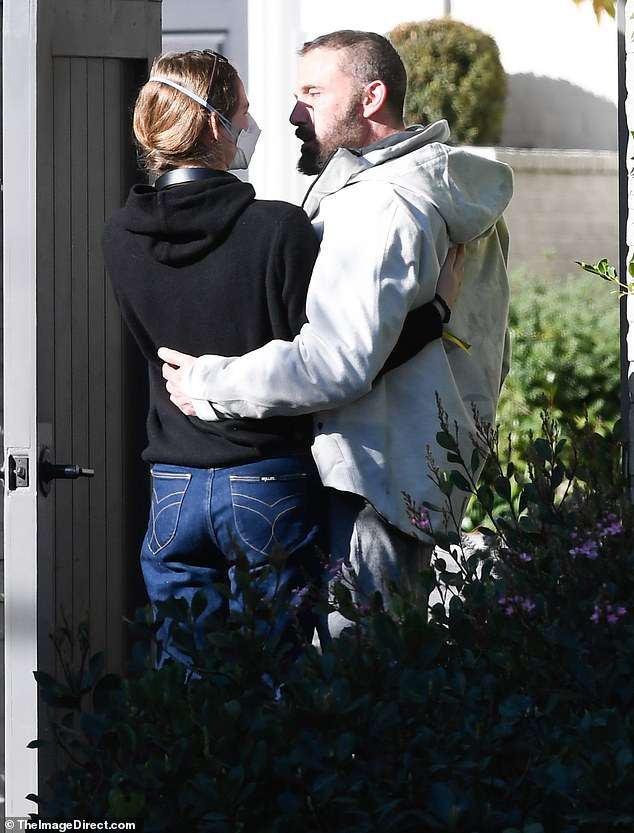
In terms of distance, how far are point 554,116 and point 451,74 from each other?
1117mm

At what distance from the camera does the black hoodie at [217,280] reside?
231 centimetres

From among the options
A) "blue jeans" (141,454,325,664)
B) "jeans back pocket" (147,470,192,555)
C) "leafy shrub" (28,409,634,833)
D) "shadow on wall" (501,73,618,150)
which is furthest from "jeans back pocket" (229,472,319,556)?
"shadow on wall" (501,73,618,150)

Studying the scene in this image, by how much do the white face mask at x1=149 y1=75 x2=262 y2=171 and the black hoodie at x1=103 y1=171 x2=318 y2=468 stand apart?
0.40ft

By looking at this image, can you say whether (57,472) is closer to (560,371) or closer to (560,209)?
(560,371)

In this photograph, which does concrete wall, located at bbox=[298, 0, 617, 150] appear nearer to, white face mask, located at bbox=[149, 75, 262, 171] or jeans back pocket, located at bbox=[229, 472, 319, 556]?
white face mask, located at bbox=[149, 75, 262, 171]

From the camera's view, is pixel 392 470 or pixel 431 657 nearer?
pixel 431 657

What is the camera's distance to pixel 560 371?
6.48 m

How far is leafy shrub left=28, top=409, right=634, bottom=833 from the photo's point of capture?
1462 millimetres

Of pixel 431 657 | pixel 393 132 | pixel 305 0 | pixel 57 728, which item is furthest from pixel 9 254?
pixel 305 0

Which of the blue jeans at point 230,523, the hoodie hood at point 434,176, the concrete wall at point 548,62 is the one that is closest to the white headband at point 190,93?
the hoodie hood at point 434,176

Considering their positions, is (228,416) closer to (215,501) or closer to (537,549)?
(215,501)

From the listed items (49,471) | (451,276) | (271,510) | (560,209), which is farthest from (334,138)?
(560,209)

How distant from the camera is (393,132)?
2570mm

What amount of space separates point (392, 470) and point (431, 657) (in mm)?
740
